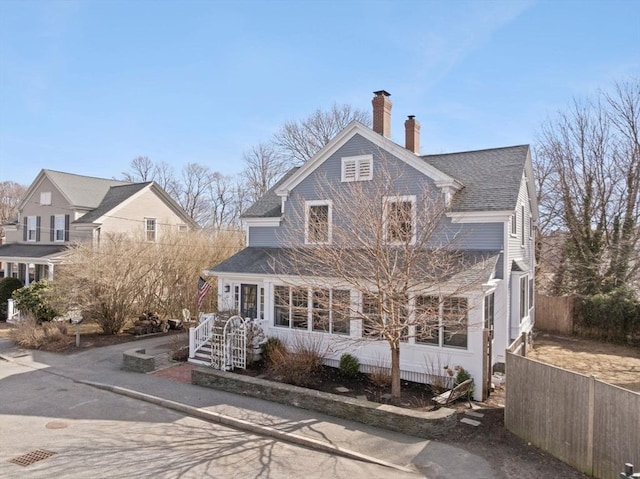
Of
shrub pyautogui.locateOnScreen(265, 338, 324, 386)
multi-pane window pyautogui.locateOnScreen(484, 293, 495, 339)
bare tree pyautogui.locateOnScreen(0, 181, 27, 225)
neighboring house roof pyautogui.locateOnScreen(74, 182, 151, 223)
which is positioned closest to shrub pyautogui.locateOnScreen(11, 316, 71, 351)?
shrub pyautogui.locateOnScreen(265, 338, 324, 386)

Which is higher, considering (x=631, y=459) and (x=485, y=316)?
(x=485, y=316)

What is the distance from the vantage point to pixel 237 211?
49.8 metres

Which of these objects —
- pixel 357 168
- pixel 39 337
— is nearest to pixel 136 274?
pixel 39 337

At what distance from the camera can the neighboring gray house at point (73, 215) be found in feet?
91.2

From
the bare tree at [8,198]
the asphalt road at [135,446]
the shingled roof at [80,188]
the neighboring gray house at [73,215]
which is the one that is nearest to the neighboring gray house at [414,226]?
the asphalt road at [135,446]

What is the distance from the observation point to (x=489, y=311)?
12.7m

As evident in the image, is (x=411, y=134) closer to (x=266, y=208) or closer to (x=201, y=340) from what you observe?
(x=266, y=208)

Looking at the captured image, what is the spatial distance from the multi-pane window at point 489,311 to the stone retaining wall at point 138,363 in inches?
403

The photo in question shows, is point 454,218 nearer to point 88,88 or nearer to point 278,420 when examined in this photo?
point 278,420

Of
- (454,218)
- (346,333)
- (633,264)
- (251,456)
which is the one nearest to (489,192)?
(454,218)

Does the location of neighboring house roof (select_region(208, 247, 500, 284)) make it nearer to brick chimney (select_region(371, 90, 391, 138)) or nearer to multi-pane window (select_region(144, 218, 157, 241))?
brick chimney (select_region(371, 90, 391, 138))

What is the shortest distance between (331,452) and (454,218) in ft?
27.4

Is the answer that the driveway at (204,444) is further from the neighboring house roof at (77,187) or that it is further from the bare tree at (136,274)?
the neighboring house roof at (77,187)

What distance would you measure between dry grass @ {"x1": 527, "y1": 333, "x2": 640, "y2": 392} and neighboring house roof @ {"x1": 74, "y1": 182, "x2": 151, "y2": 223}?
25.8 m
